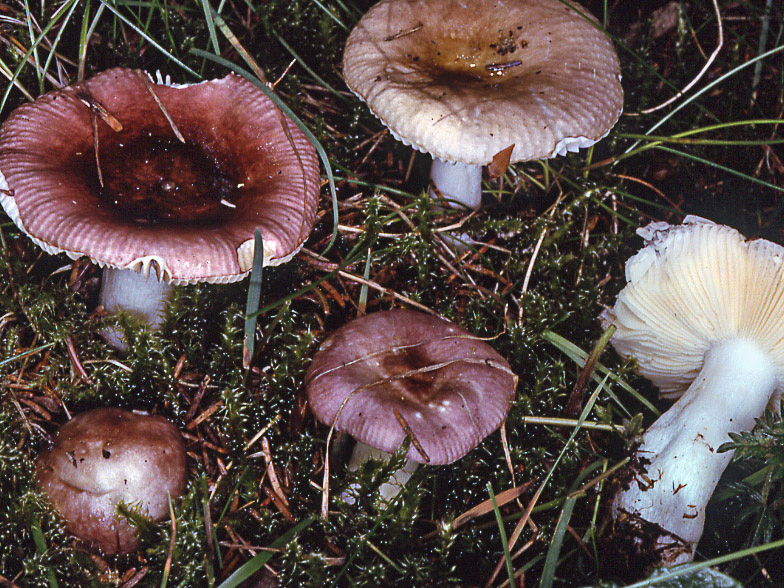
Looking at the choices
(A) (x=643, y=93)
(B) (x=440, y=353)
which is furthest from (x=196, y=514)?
(A) (x=643, y=93)

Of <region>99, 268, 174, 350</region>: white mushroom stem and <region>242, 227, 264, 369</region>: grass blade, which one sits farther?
<region>99, 268, 174, 350</region>: white mushroom stem

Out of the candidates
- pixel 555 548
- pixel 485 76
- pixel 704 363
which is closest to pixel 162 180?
pixel 485 76

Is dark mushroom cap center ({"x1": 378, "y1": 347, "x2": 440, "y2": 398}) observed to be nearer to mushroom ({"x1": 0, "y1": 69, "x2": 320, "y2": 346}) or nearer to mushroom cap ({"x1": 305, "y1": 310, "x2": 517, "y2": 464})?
mushroom cap ({"x1": 305, "y1": 310, "x2": 517, "y2": 464})

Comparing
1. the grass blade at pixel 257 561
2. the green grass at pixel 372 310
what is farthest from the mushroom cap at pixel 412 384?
the grass blade at pixel 257 561

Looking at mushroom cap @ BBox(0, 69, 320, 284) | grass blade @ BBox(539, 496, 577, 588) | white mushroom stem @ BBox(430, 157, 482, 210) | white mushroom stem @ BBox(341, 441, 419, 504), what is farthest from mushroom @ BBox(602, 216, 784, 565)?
mushroom cap @ BBox(0, 69, 320, 284)

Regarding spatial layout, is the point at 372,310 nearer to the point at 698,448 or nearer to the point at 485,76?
the point at 485,76

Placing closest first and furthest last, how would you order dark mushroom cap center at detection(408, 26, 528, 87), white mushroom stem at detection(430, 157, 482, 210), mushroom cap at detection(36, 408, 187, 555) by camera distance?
1. mushroom cap at detection(36, 408, 187, 555)
2. dark mushroom cap center at detection(408, 26, 528, 87)
3. white mushroom stem at detection(430, 157, 482, 210)
